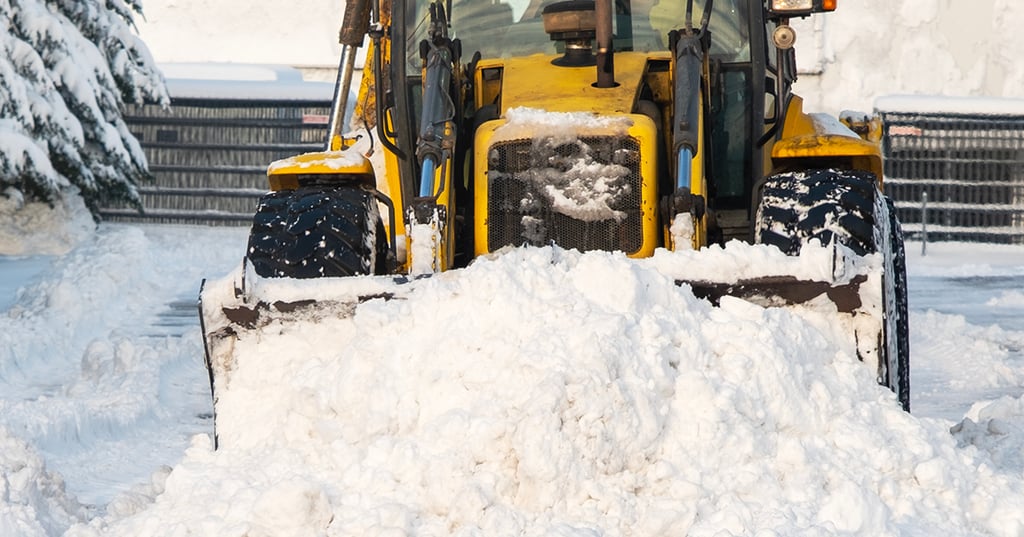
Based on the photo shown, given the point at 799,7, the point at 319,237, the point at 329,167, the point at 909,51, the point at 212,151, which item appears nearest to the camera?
the point at 319,237

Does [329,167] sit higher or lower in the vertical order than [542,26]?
lower

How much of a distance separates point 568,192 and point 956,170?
1504cm

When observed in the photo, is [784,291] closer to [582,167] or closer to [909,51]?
[582,167]

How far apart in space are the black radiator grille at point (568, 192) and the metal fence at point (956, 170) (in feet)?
47.3

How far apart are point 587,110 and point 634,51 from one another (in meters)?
0.58

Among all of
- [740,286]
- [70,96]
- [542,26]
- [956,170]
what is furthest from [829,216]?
[956,170]

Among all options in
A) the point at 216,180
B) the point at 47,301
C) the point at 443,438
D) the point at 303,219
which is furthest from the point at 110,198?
the point at 443,438

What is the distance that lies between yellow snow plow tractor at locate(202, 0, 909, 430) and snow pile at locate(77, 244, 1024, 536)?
0.27 metres

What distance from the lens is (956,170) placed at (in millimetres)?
19484

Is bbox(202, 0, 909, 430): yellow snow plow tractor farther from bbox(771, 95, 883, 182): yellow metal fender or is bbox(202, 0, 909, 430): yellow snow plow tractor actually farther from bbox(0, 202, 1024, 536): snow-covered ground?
bbox(0, 202, 1024, 536): snow-covered ground

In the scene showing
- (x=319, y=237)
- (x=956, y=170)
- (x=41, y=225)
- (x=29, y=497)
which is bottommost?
(x=41, y=225)

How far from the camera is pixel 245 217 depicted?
19.6m

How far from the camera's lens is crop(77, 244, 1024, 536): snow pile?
411cm

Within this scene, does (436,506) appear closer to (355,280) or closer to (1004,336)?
(355,280)
